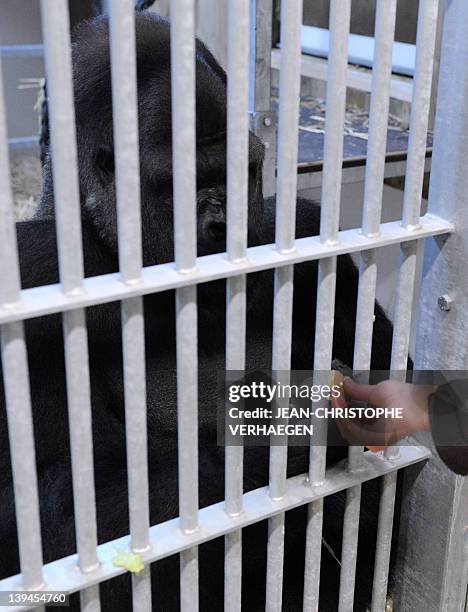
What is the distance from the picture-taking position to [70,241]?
0.77 metres

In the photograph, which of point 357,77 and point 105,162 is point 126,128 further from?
point 357,77

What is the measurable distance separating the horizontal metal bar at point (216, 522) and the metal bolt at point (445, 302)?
0.76 feet

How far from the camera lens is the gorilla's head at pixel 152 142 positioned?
1.27 metres

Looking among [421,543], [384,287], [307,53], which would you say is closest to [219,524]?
[421,543]

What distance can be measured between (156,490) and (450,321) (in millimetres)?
503

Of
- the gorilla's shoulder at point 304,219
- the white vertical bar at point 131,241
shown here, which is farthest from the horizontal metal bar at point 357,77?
the white vertical bar at point 131,241

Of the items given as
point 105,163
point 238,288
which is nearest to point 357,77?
point 105,163

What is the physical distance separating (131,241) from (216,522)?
391 millimetres

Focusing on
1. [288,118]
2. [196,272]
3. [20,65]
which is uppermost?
[288,118]

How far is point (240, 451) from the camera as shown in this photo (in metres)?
0.98

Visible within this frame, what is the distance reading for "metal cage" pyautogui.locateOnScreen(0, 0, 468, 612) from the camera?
775mm

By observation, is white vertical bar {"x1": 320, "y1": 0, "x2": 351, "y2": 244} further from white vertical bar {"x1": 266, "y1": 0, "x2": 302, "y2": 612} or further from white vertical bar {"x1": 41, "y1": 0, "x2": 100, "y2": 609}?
white vertical bar {"x1": 41, "y1": 0, "x2": 100, "y2": 609}
